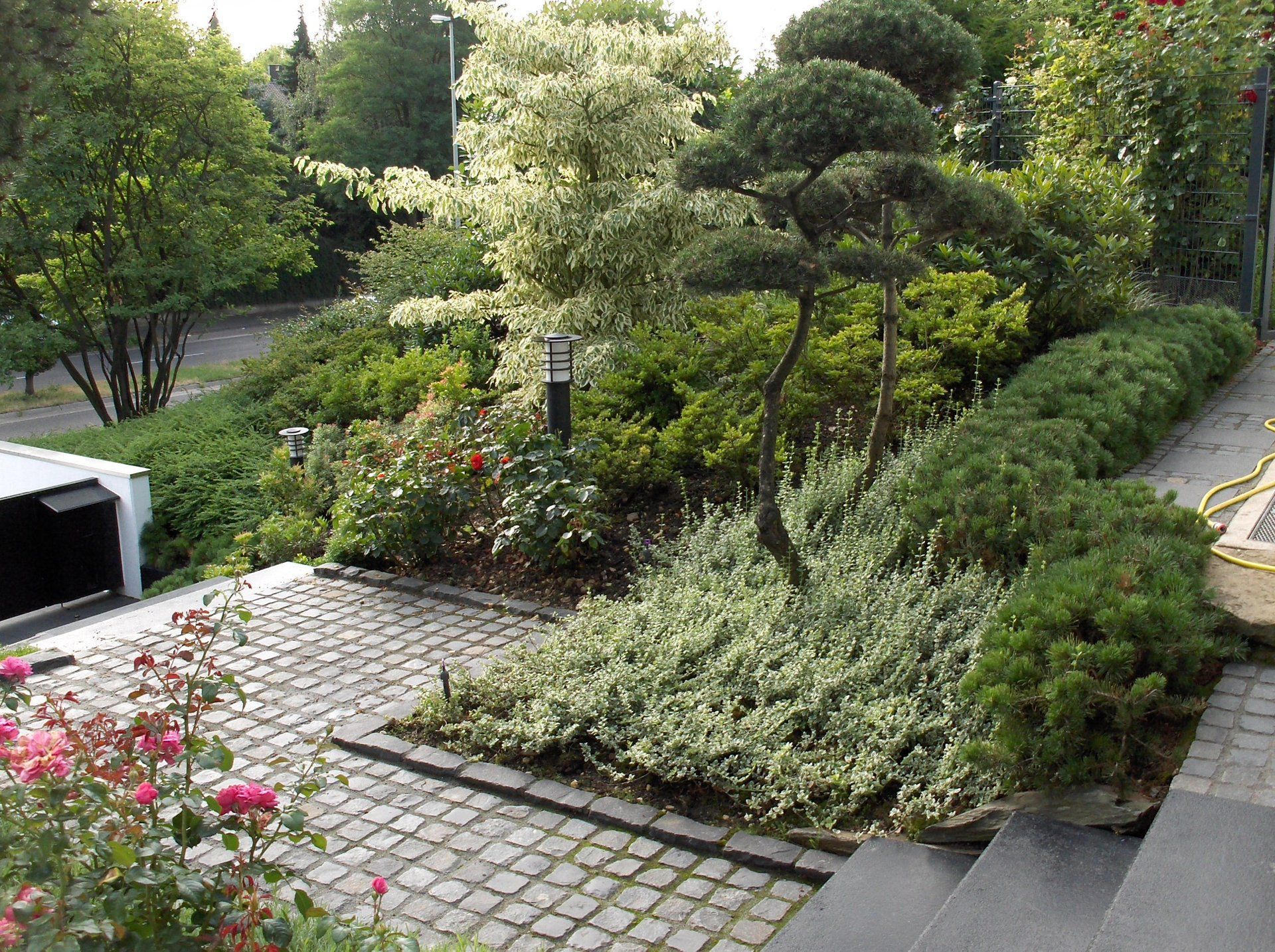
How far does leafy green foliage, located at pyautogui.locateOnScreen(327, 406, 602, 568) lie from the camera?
630 cm

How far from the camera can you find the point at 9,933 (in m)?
1.87

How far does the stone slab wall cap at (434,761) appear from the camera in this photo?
4.39 m

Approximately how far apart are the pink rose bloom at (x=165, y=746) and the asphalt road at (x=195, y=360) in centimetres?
1237

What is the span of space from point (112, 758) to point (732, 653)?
A: 2564 millimetres

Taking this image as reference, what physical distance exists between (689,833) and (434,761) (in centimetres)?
117

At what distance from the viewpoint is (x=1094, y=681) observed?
359 cm

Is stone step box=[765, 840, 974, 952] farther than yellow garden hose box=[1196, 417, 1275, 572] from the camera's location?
No

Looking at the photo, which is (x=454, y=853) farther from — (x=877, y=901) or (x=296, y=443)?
(x=296, y=443)

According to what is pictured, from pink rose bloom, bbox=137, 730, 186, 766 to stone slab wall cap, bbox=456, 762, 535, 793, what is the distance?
1.69m

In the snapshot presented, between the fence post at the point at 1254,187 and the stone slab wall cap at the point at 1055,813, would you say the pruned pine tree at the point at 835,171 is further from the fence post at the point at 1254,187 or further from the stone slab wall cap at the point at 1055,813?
the fence post at the point at 1254,187

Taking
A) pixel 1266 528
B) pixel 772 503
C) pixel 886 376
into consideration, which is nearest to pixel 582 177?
pixel 886 376

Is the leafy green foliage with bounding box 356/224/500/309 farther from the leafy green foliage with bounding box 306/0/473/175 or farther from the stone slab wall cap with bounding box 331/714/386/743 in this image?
the leafy green foliage with bounding box 306/0/473/175

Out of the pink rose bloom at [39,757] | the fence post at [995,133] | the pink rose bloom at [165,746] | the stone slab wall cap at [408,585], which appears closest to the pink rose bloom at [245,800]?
the pink rose bloom at [165,746]

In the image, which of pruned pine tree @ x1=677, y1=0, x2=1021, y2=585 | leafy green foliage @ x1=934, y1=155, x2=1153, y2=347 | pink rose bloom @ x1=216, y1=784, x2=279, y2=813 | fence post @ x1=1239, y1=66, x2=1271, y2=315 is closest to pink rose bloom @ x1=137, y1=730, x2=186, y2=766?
pink rose bloom @ x1=216, y1=784, x2=279, y2=813
